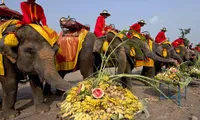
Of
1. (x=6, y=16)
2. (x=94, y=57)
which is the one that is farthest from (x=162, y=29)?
(x=6, y=16)

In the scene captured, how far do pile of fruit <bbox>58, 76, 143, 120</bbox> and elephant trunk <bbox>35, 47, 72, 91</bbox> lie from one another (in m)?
0.66

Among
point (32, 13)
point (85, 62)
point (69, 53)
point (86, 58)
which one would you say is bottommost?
point (85, 62)

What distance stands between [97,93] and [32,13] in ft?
10.3

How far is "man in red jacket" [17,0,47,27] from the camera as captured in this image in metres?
5.13

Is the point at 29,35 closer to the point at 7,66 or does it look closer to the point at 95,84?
the point at 7,66

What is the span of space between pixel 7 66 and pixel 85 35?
7.41 feet

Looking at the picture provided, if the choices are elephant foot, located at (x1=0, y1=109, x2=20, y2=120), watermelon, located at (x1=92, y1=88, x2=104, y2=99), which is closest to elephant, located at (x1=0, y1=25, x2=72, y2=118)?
elephant foot, located at (x1=0, y1=109, x2=20, y2=120)

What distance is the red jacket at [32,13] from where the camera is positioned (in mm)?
5133

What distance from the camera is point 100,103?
3.04 m

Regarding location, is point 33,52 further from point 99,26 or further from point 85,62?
point 99,26

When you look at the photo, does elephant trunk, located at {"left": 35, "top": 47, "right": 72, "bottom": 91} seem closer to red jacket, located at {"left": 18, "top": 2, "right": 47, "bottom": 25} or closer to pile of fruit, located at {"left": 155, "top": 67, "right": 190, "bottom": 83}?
red jacket, located at {"left": 18, "top": 2, "right": 47, "bottom": 25}

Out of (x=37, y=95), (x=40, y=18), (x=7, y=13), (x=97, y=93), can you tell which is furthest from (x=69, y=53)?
(x=97, y=93)

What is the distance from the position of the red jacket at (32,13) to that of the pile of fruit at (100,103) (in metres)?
2.54

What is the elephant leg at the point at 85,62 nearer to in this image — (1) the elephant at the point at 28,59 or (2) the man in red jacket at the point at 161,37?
(1) the elephant at the point at 28,59
